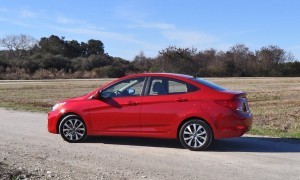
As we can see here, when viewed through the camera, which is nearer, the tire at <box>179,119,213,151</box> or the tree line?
the tire at <box>179,119,213,151</box>

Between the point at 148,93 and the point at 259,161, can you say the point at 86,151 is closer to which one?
the point at 148,93

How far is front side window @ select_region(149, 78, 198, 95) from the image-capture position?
30.3ft

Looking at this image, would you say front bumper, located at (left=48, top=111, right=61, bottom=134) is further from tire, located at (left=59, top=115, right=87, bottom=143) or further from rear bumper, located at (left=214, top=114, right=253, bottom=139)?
rear bumper, located at (left=214, top=114, right=253, bottom=139)

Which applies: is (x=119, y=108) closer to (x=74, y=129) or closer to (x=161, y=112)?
(x=161, y=112)

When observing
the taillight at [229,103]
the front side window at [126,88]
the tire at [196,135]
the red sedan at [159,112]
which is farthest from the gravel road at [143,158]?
the front side window at [126,88]

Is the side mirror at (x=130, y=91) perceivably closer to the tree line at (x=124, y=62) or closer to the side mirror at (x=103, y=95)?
the side mirror at (x=103, y=95)

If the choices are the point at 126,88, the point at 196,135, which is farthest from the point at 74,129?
the point at 196,135

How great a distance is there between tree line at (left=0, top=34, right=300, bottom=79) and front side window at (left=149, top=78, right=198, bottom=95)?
183 feet

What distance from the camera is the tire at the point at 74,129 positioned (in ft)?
32.1

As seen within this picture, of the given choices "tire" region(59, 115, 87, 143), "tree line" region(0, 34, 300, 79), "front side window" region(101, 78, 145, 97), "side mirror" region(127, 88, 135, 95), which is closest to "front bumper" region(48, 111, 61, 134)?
"tire" region(59, 115, 87, 143)

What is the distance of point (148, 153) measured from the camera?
8711mm

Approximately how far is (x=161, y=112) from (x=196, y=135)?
2.79ft

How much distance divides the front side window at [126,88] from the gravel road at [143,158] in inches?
42.9

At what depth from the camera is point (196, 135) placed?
8945 mm
